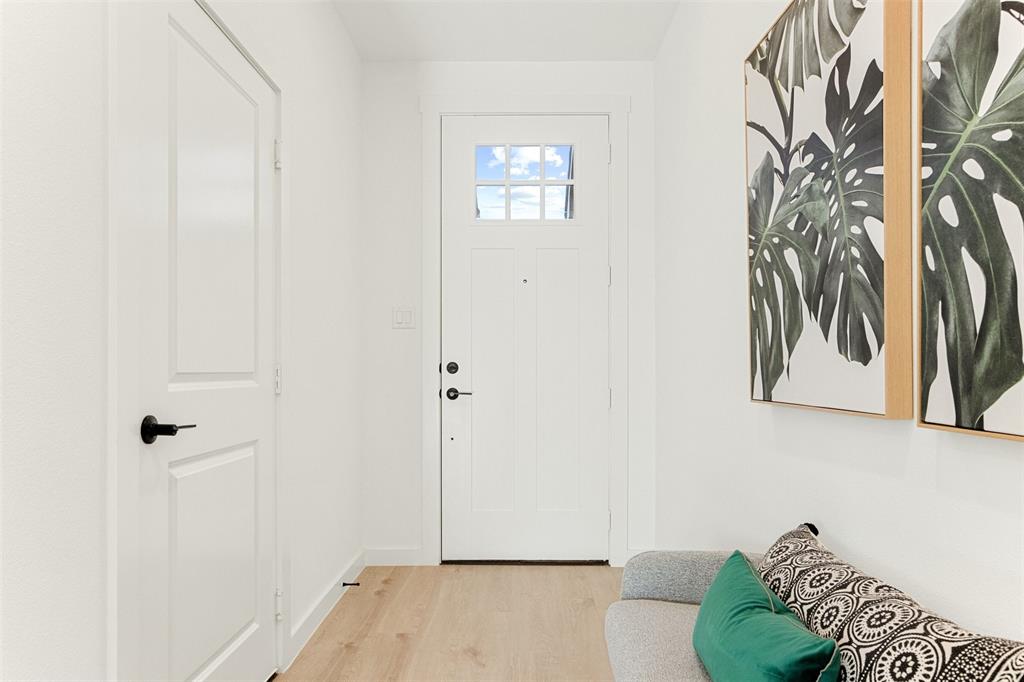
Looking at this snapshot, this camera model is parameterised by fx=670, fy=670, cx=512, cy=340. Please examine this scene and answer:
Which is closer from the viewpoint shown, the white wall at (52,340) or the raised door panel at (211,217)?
the white wall at (52,340)

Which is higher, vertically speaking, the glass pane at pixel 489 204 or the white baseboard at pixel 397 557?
the glass pane at pixel 489 204

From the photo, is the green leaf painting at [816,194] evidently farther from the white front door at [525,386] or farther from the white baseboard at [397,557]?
the white baseboard at [397,557]

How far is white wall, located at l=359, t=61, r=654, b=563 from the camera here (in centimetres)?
362

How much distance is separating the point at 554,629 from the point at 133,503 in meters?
1.80

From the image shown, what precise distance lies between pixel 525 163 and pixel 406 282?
0.93m

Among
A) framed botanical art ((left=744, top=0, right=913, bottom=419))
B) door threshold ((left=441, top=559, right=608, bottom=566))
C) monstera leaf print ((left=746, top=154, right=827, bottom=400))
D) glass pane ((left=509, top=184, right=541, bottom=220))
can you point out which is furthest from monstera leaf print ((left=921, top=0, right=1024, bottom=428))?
door threshold ((left=441, top=559, right=608, bottom=566))

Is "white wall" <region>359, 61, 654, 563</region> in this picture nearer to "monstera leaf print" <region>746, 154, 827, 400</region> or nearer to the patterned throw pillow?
"monstera leaf print" <region>746, 154, 827, 400</region>

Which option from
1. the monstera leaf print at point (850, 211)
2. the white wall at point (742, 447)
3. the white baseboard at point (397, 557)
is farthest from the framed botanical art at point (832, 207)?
the white baseboard at point (397, 557)

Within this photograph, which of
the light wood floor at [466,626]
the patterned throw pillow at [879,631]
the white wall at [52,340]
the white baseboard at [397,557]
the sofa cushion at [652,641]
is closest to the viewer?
the patterned throw pillow at [879,631]

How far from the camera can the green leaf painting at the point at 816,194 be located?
1.42 metres

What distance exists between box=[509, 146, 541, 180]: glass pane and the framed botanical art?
170cm

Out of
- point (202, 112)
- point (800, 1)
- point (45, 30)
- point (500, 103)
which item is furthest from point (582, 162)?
point (45, 30)

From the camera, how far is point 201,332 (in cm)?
184

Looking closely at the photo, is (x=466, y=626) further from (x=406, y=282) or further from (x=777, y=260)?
(x=777, y=260)
